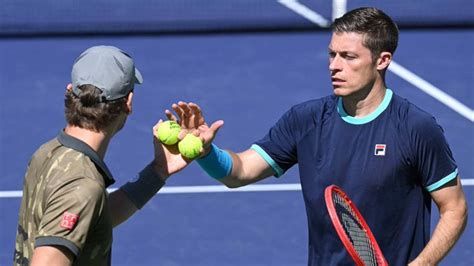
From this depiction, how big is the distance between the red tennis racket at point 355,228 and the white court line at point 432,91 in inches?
194

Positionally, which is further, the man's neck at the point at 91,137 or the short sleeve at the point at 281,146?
the short sleeve at the point at 281,146

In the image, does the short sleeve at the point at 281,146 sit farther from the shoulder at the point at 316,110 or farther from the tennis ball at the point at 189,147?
the tennis ball at the point at 189,147

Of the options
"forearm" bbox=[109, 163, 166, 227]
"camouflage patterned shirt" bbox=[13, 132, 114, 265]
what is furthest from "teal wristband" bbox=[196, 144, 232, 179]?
"camouflage patterned shirt" bbox=[13, 132, 114, 265]

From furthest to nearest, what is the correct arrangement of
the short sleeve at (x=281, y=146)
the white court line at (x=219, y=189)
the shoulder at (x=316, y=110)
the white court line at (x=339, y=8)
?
the white court line at (x=339, y=8) → the white court line at (x=219, y=189) → the short sleeve at (x=281, y=146) → the shoulder at (x=316, y=110)

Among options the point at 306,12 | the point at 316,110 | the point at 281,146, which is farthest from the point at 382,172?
the point at 306,12

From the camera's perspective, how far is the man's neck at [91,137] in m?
5.10

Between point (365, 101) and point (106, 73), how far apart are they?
1.48 meters

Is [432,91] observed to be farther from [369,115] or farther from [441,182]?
[441,182]

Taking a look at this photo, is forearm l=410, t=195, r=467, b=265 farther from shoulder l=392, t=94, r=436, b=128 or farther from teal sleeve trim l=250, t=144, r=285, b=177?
teal sleeve trim l=250, t=144, r=285, b=177

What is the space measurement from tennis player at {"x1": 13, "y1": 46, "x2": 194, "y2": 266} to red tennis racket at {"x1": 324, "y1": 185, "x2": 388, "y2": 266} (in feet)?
3.73

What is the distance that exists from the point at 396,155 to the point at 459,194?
38 cm

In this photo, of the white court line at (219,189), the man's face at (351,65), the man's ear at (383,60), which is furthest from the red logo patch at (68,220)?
the white court line at (219,189)

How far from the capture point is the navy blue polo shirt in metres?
5.88

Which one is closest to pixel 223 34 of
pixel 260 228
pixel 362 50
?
pixel 260 228
